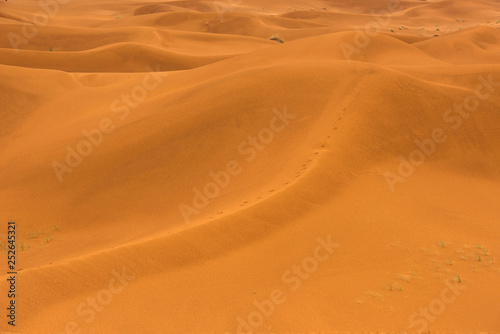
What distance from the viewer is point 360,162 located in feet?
18.4

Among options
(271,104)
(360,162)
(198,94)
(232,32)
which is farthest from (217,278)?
(232,32)

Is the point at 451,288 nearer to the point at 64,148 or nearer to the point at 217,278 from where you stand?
the point at 217,278

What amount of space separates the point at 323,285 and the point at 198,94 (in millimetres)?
5202
